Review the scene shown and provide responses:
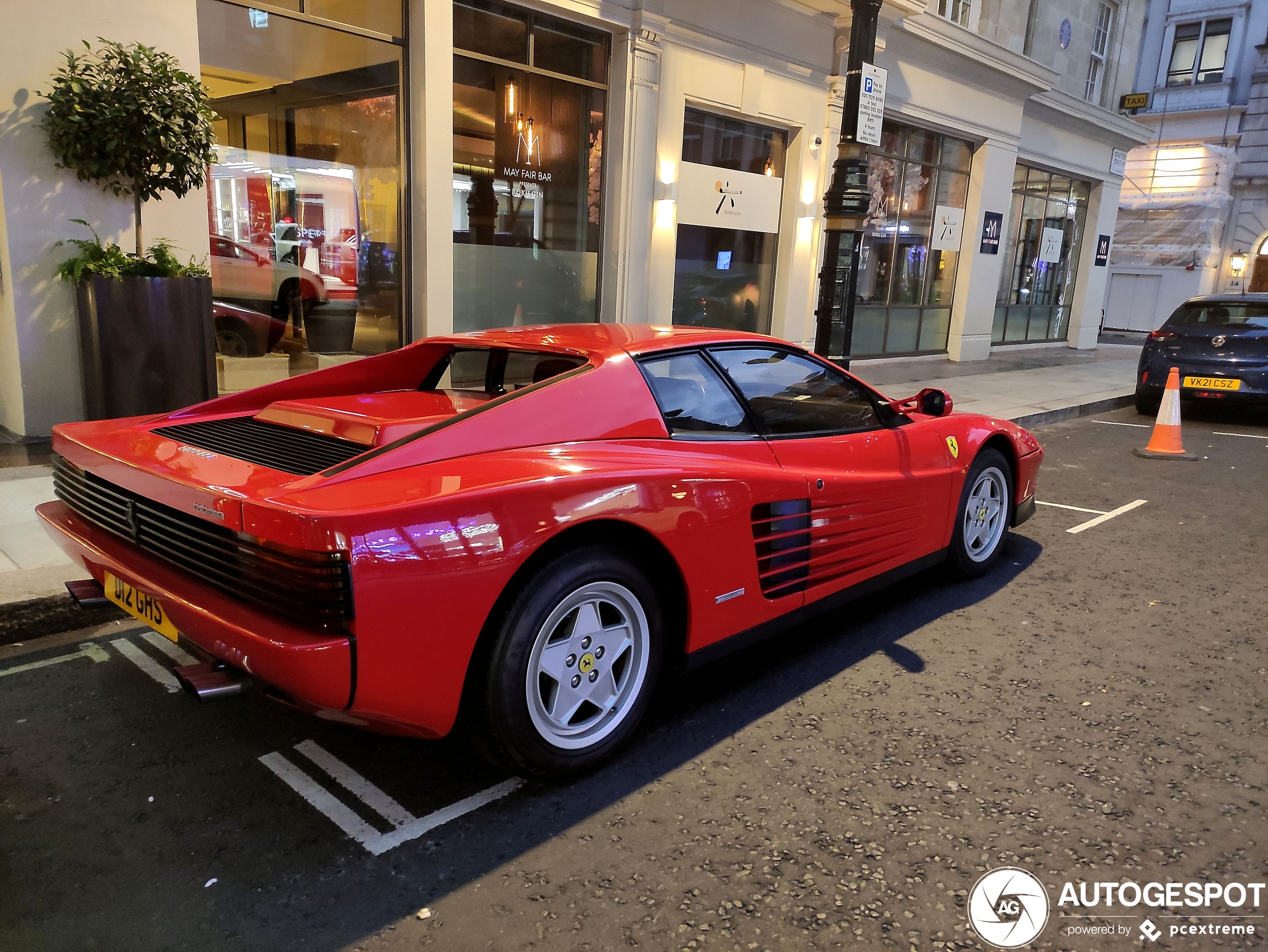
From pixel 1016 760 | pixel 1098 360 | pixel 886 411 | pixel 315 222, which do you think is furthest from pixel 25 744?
pixel 1098 360

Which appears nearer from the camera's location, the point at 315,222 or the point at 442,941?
the point at 442,941

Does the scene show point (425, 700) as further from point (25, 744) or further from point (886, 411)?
point (886, 411)

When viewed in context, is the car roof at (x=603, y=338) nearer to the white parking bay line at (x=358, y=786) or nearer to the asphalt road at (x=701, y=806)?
the asphalt road at (x=701, y=806)

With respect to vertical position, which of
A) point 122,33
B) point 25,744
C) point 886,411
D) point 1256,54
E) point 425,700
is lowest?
point 25,744

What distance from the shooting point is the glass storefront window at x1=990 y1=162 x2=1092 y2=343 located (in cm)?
1864

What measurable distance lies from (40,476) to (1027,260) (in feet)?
62.6

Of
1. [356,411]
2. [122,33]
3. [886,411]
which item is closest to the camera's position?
[356,411]

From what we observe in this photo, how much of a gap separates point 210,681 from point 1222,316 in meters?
12.3

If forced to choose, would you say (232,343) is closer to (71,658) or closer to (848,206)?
(71,658)

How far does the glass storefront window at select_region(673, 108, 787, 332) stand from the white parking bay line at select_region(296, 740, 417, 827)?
924 centimetres

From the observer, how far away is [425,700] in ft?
7.74

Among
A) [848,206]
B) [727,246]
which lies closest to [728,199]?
[727,246]

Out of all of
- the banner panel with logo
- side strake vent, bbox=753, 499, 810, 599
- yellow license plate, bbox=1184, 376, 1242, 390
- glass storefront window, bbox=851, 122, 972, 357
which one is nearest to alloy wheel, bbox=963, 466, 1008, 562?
side strake vent, bbox=753, 499, 810, 599

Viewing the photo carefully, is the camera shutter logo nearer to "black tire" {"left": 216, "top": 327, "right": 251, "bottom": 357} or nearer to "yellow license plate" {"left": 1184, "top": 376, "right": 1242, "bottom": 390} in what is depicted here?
"black tire" {"left": 216, "top": 327, "right": 251, "bottom": 357}
